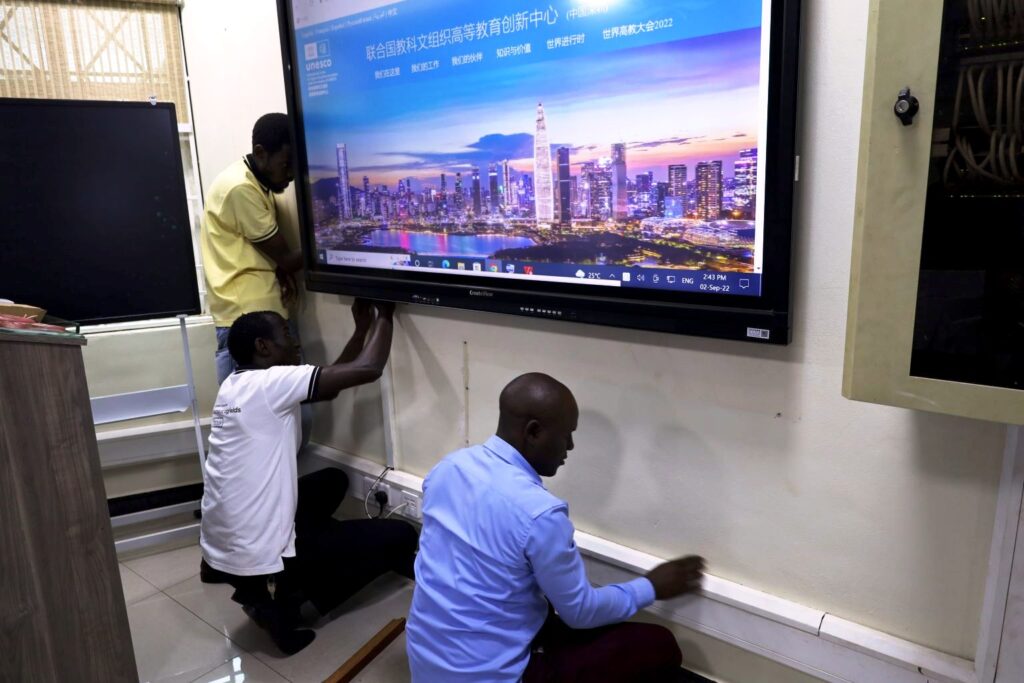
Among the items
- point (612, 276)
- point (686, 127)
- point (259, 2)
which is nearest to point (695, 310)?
point (612, 276)

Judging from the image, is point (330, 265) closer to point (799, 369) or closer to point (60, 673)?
point (60, 673)

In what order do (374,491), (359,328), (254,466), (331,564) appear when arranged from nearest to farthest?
1. (254,466)
2. (331,564)
3. (359,328)
4. (374,491)

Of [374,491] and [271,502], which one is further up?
[271,502]

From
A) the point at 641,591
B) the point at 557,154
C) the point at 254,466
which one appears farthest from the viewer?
the point at 254,466

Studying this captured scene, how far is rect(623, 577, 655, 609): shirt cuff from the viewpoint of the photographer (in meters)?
1.53

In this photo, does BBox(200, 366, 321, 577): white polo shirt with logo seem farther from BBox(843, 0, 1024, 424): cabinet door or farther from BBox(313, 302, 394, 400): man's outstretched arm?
BBox(843, 0, 1024, 424): cabinet door

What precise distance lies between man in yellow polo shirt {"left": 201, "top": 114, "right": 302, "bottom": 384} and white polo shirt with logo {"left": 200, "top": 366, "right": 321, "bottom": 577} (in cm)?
55

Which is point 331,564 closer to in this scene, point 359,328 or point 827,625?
point 359,328

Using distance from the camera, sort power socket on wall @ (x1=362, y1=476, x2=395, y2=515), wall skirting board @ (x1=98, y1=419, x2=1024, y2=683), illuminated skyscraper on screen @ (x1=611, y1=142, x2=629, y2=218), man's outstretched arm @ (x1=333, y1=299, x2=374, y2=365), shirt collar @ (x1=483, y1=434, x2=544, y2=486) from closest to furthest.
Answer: wall skirting board @ (x1=98, y1=419, x2=1024, y2=683)
shirt collar @ (x1=483, y1=434, x2=544, y2=486)
illuminated skyscraper on screen @ (x1=611, y1=142, x2=629, y2=218)
man's outstretched arm @ (x1=333, y1=299, x2=374, y2=365)
power socket on wall @ (x1=362, y1=476, x2=395, y2=515)

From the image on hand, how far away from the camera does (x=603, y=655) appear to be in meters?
1.56

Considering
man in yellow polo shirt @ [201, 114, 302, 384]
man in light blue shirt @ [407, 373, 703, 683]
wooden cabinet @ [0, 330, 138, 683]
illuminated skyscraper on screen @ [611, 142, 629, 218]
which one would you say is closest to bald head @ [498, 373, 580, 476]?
man in light blue shirt @ [407, 373, 703, 683]

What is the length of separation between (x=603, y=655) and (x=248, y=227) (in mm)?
1920

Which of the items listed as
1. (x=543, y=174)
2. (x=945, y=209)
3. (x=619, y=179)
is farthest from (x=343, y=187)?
(x=945, y=209)

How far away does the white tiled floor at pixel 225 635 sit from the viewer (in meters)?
2.05
